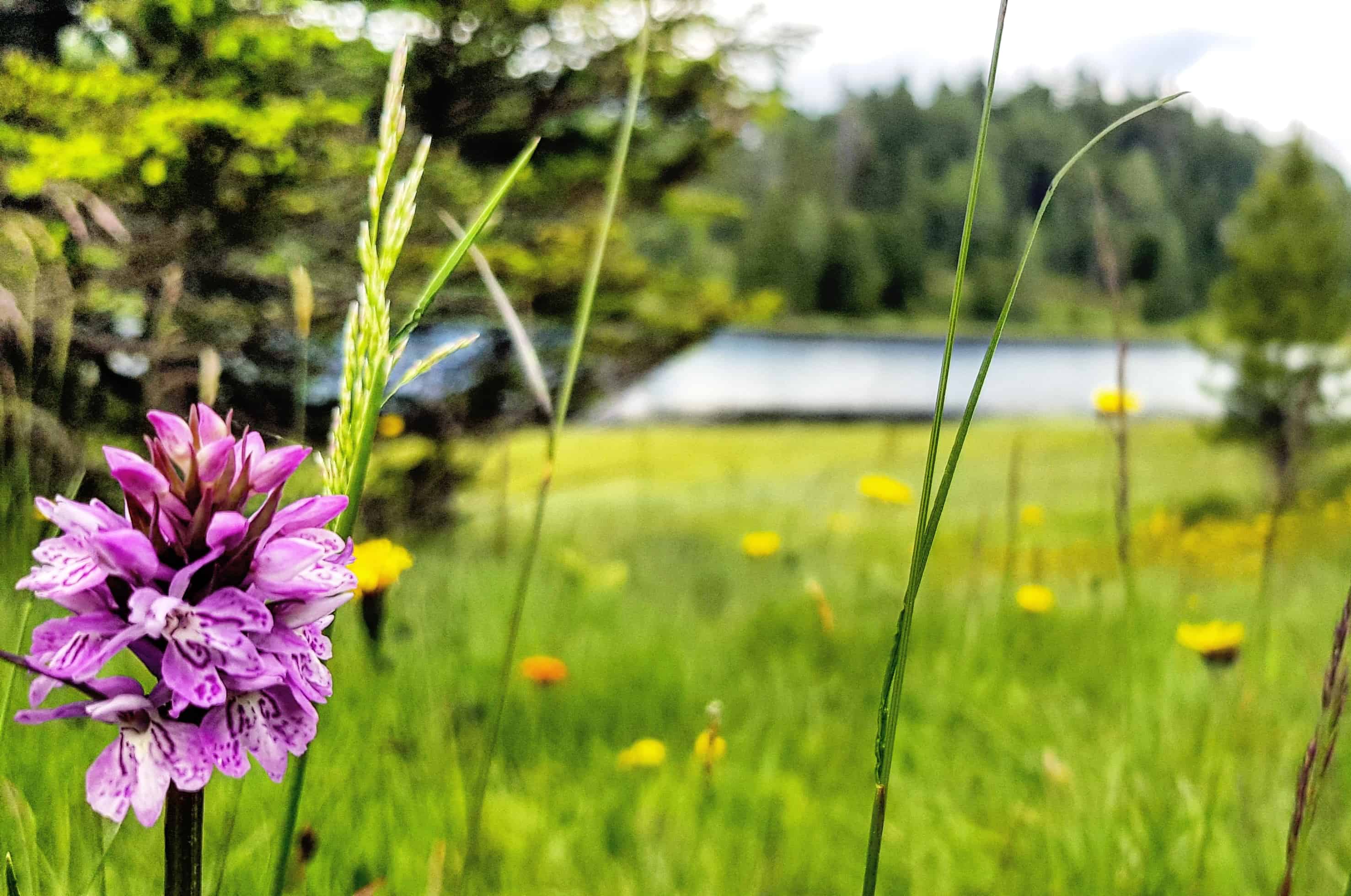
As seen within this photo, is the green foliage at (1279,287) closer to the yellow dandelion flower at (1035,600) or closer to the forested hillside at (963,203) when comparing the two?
the yellow dandelion flower at (1035,600)

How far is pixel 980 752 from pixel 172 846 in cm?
Result: 160

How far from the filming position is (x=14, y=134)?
8.94 feet

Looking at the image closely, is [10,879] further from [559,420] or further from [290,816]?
[559,420]

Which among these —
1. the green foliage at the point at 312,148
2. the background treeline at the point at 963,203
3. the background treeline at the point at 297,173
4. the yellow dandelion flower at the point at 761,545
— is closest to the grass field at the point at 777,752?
the yellow dandelion flower at the point at 761,545

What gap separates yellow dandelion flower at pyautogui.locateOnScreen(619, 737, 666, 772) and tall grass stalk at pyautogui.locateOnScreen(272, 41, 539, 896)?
104 cm

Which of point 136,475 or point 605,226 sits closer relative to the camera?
point 136,475

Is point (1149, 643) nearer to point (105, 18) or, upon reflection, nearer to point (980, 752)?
point (980, 752)

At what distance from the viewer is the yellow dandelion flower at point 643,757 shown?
1427 mm

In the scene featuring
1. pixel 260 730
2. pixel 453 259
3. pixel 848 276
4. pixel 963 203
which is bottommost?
pixel 260 730

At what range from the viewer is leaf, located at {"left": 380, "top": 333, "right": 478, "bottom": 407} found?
1.30ft

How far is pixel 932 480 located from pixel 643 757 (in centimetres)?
112

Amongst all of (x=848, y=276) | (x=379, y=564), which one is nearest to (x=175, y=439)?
(x=379, y=564)

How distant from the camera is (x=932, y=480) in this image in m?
0.44

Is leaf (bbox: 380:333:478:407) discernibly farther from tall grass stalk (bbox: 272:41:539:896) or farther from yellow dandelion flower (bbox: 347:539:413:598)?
yellow dandelion flower (bbox: 347:539:413:598)
